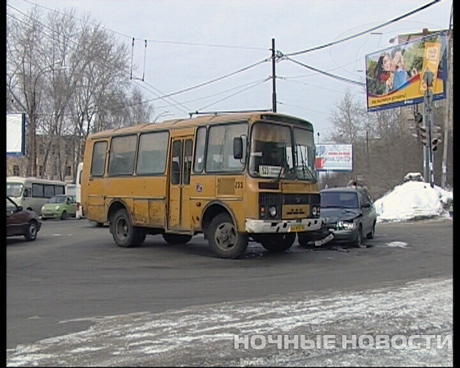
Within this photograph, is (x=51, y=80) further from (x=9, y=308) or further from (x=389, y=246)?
(x=9, y=308)

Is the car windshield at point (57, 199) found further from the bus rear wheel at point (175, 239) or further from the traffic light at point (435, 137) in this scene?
the traffic light at point (435, 137)

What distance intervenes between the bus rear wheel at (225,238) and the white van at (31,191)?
2060 cm

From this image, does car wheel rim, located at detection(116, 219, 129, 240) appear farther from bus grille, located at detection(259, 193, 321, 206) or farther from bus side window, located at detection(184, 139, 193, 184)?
bus grille, located at detection(259, 193, 321, 206)

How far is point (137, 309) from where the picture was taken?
734cm

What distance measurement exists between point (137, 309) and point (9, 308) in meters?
1.72

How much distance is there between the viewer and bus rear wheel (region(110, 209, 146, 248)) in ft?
46.3

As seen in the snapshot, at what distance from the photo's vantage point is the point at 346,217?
542 inches

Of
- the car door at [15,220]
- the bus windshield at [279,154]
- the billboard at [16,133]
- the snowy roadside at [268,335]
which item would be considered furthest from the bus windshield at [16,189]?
the snowy roadside at [268,335]

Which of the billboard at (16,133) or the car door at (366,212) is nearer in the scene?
the car door at (366,212)

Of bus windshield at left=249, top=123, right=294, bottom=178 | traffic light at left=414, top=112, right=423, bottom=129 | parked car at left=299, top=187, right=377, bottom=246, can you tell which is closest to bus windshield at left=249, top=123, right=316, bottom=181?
bus windshield at left=249, top=123, right=294, bottom=178

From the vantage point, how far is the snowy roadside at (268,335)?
508 cm

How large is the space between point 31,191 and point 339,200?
23358 mm

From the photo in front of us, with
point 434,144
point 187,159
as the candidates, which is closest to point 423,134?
point 434,144
